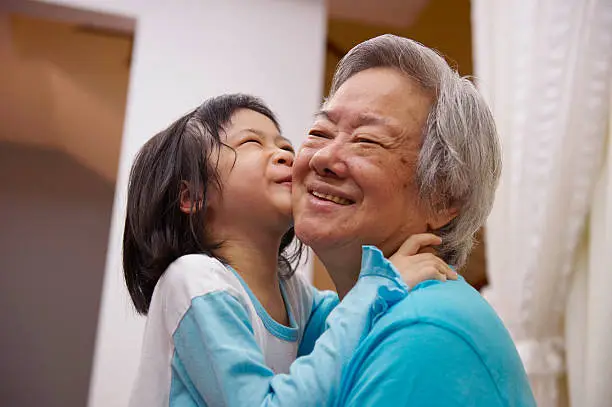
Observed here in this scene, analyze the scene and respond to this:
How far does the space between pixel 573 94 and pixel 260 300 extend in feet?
3.96

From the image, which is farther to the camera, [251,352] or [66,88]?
[66,88]

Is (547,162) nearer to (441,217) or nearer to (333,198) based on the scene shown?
(441,217)

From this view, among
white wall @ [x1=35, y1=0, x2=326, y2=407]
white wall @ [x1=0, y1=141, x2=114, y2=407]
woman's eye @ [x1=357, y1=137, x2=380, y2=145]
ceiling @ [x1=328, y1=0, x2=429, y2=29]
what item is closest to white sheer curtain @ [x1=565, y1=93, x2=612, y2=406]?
woman's eye @ [x1=357, y1=137, x2=380, y2=145]

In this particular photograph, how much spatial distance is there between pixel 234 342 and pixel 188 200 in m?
0.51

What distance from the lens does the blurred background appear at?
216 cm

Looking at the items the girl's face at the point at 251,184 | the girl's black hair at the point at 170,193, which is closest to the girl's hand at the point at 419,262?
the girl's face at the point at 251,184

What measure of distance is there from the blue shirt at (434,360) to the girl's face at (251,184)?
1.79 feet

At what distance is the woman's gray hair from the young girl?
102mm

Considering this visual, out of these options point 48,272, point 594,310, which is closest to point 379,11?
point 594,310

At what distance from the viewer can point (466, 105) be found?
143 cm

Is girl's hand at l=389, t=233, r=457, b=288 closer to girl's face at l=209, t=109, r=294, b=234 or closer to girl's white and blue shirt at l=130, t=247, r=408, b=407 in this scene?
girl's white and blue shirt at l=130, t=247, r=408, b=407

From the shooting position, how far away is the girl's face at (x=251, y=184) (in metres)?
1.69

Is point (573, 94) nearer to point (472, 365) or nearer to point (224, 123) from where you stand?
point (224, 123)

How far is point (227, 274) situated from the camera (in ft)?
4.97
